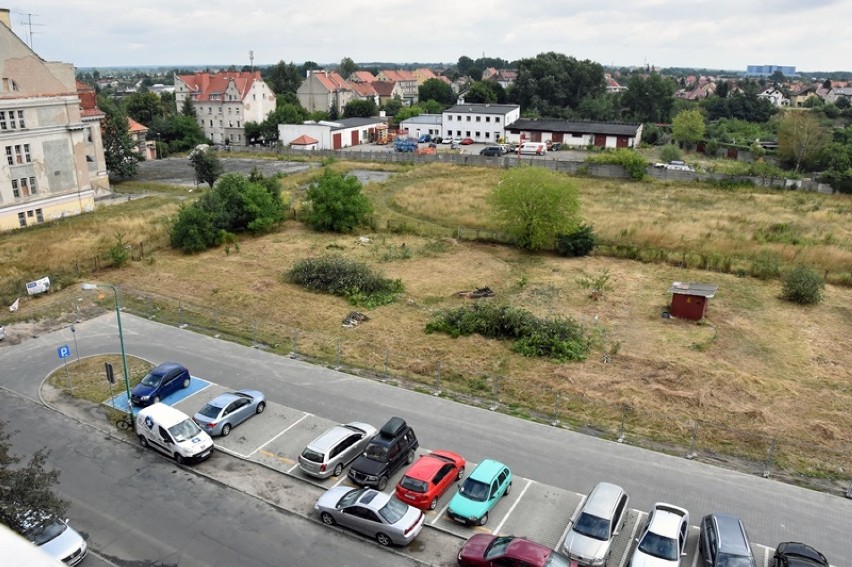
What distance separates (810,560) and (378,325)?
62.5 ft

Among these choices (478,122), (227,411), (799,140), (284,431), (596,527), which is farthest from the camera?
(478,122)

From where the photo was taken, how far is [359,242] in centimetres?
4312

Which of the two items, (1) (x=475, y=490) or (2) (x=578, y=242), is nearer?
(1) (x=475, y=490)

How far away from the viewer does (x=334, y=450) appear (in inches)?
720

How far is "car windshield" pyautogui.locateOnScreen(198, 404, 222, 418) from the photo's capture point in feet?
66.5

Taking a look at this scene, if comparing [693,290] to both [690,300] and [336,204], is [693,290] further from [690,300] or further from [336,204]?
[336,204]

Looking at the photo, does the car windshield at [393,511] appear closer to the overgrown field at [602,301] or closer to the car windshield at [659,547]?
the car windshield at [659,547]

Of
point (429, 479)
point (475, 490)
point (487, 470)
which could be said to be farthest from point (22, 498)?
point (487, 470)

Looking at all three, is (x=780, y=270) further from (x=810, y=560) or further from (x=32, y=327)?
(x=32, y=327)

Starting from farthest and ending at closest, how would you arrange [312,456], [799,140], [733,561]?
[799,140], [312,456], [733,561]

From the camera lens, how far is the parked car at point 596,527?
48.1 feet

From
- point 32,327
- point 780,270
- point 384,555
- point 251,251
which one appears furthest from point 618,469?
point 251,251

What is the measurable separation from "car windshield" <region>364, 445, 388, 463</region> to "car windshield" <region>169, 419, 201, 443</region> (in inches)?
221

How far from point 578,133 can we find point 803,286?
60.0 metres
